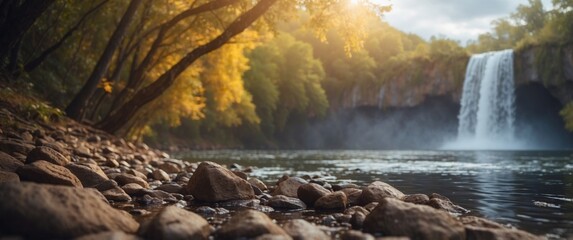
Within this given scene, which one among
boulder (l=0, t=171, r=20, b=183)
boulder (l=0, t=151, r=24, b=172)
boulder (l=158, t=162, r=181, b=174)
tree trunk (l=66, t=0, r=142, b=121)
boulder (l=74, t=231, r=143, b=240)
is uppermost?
tree trunk (l=66, t=0, r=142, b=121)

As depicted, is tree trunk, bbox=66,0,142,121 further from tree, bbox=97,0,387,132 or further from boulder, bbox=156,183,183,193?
boulder, bbox=156,183,183,193

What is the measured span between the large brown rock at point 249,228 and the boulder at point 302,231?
76 mm

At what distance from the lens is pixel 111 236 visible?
103 inches

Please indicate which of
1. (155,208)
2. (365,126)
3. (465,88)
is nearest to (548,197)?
(155,208)

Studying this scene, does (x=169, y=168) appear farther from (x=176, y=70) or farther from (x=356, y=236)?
(x=356, y=236)

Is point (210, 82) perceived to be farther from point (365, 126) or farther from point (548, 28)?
point (365, 126)

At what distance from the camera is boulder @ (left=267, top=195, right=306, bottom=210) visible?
15.8 ft

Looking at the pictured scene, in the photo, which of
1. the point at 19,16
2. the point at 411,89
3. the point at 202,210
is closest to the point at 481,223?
the point at 202,210

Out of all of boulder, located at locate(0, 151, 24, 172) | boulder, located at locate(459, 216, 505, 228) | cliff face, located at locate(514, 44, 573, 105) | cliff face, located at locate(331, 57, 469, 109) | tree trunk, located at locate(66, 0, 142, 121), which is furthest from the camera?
cliff face, located at locate(331, 57, 469, 109)

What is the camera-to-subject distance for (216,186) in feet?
16.5

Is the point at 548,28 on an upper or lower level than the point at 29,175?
upper

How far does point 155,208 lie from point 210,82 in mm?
14804

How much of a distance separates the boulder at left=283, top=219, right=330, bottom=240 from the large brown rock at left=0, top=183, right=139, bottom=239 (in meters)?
1.11

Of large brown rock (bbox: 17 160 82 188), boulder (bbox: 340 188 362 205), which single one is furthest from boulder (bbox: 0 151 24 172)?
boulder (bbox: 340 188 362 205)
